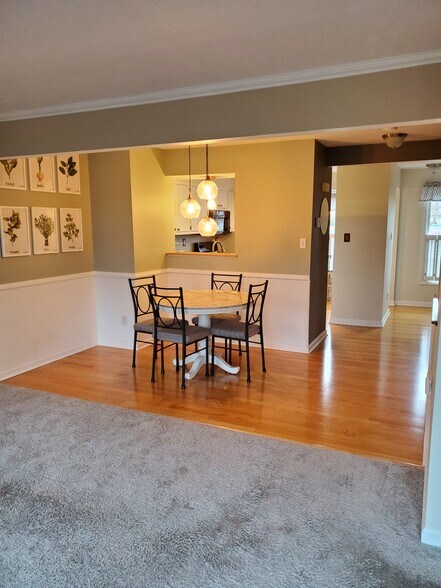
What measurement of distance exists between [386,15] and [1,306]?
3.92 m

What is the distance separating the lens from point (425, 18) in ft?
6.42

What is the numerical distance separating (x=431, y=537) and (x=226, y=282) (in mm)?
3681

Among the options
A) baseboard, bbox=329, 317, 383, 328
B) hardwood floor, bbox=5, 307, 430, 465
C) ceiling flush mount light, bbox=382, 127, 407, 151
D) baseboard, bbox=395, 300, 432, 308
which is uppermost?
ceiling flush mount light, bbox=382, 127, 407, 151

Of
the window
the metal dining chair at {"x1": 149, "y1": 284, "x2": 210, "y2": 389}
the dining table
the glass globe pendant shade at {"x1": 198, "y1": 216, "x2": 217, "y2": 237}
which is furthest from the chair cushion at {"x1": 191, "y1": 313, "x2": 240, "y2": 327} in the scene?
the window

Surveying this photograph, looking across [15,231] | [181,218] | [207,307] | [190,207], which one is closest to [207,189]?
[190,207]

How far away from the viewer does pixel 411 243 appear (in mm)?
7988

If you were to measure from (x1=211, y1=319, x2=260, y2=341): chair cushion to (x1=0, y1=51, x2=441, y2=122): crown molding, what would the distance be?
214 centimetres

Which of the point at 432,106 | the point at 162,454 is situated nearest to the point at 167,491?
the point at 162,454

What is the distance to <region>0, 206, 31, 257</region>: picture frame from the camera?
167 inches

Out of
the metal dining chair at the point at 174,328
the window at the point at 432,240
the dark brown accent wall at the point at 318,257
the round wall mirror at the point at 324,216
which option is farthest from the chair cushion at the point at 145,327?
the window at the point at 432,240

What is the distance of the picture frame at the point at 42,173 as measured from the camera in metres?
4.49

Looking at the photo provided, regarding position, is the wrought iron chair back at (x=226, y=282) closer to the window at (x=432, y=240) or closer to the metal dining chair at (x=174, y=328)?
the metal dining chair at (x=174, y=328)

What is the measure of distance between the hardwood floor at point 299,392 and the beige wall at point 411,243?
270cm

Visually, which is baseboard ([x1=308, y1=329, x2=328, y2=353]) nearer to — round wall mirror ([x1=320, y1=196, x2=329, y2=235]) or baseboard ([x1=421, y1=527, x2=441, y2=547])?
round wall mirror ([x1=320, y1=196, x2=329, y2=235])
